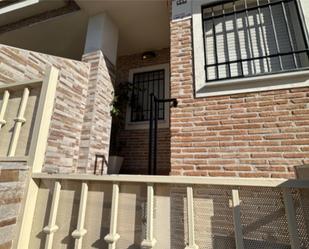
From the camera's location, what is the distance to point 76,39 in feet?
15.9

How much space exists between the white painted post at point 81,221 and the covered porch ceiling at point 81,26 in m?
3.76

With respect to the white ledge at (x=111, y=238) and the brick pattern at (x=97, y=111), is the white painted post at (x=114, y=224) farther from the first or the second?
the brick pattern at (x=97, y=111)

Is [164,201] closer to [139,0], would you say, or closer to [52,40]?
[139,0]

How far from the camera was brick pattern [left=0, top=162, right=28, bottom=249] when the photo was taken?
3.52ft

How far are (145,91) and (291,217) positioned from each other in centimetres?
441

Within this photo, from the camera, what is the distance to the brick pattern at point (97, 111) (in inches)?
123

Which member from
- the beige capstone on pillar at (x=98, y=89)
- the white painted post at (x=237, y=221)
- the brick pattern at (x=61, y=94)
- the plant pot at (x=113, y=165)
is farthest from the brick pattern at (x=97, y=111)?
the white painted post at (x=237, y=221)

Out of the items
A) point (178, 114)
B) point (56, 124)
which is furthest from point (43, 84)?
point (178, 114)

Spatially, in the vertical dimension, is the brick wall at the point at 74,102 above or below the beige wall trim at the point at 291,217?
above

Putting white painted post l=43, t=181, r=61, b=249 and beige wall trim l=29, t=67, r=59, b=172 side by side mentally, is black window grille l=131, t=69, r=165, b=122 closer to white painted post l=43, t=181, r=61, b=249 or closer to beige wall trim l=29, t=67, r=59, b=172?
beige wall trim l=29, t=67, r=59, b=172

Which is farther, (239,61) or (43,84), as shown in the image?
(239,61)

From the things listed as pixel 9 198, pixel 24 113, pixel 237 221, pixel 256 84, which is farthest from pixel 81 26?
pixel 237 221

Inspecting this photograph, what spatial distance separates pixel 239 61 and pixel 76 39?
407 centimetres

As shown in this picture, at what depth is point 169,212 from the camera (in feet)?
3.28
